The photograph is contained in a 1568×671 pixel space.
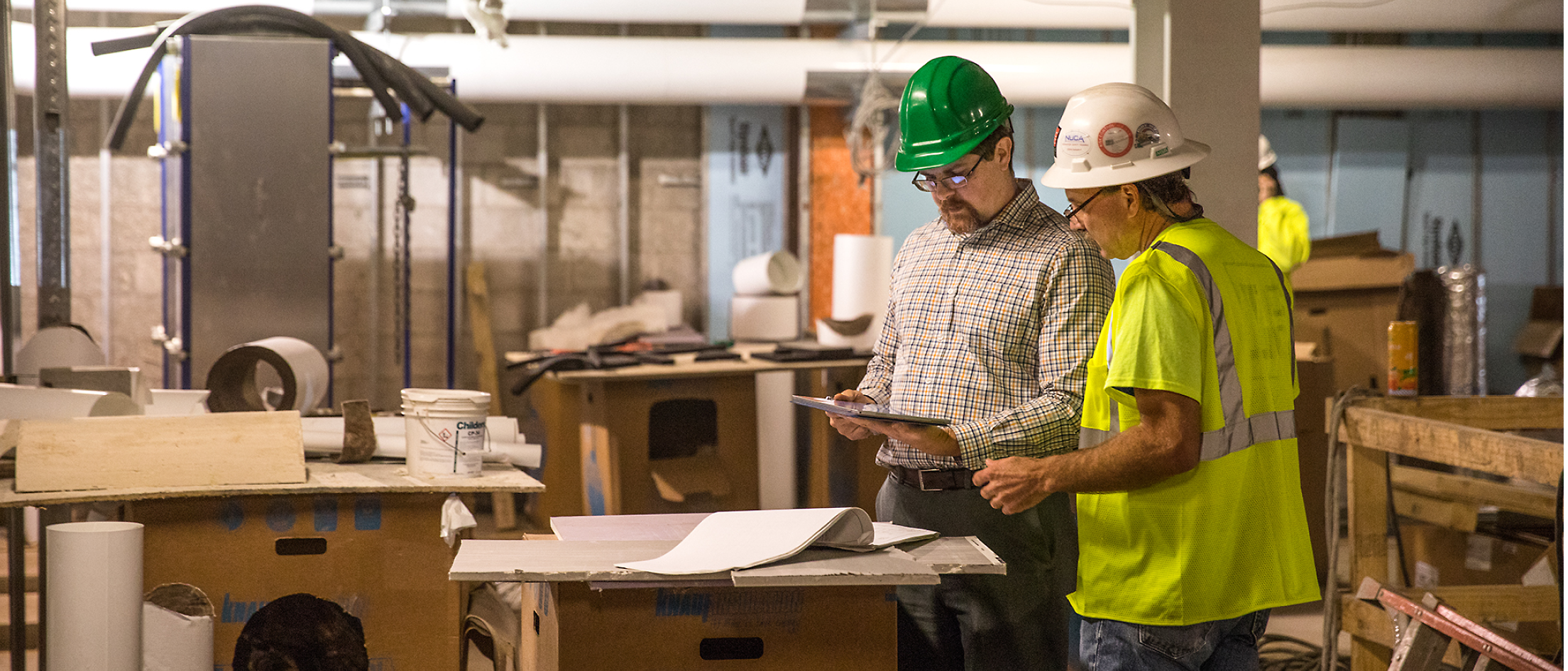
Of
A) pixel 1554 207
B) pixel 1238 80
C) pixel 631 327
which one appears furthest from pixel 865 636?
pixel 1554 207

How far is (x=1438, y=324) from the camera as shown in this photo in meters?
5.71

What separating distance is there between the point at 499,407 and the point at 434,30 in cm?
218

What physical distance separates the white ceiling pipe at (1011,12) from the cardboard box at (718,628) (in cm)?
472

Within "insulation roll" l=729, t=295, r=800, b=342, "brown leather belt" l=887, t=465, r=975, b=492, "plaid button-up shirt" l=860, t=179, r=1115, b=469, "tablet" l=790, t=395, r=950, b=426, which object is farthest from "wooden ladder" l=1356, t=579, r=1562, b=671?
"insulation roll" l=729, t=295, r=800, b=342

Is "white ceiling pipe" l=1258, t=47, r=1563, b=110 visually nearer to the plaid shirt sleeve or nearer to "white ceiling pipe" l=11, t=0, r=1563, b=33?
"white ceiling pipe" l=11, t=0, r=1563, b=33

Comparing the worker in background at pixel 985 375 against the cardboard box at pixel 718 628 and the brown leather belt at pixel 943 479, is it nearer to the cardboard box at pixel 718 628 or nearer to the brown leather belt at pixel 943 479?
the brown leather belt at pixel 943 479

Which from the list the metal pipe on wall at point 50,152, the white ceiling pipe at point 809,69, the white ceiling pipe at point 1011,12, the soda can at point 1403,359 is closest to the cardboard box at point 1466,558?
the soda can at point 1403,359

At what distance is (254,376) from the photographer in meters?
2.99

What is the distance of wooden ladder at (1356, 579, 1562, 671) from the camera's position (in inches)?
89.1

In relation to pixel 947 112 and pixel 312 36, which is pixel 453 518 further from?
pixel 312 36

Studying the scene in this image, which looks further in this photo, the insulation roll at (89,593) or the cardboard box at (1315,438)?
the cardboard box at (1315,438)

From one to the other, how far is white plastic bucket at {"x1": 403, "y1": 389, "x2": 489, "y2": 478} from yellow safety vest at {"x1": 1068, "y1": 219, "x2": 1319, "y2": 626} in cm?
126

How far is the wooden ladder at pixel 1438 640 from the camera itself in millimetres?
2264

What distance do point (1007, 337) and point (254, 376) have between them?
196 cm
